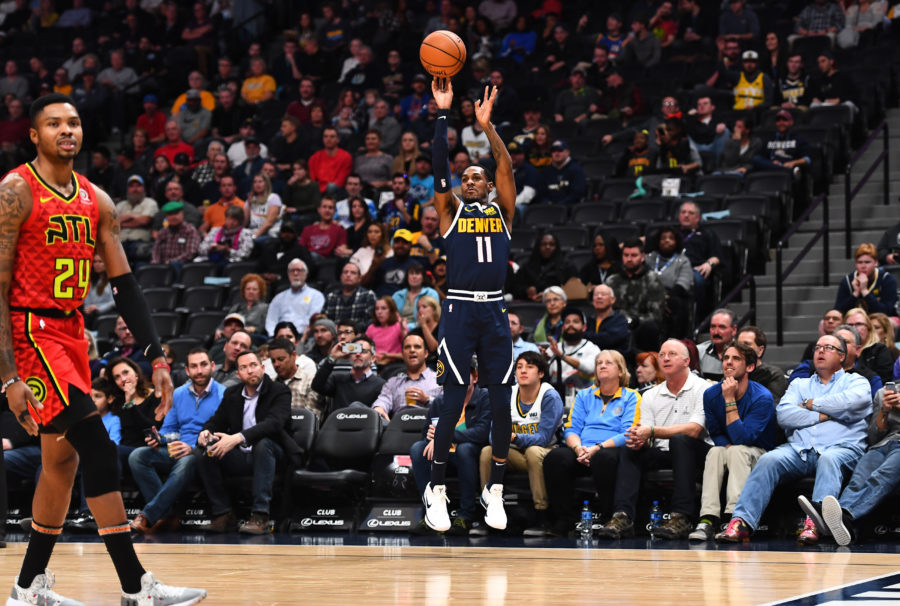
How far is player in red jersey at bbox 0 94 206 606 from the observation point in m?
5.00

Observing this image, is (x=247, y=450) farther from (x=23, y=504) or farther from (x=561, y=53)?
(x=561, y=53)

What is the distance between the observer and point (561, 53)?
55.4 ft

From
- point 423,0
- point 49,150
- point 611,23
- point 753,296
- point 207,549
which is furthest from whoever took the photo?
point 423,0

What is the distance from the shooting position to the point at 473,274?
7.36 m

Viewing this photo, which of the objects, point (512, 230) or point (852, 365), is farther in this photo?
point (512, 230)

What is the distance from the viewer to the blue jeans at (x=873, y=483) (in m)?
8.02

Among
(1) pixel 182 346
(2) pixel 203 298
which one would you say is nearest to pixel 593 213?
(2) pixel 203 298

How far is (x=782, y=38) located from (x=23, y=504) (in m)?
10.4

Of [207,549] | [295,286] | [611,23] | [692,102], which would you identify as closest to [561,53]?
[611,23]

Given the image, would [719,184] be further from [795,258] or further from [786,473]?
[786,473]

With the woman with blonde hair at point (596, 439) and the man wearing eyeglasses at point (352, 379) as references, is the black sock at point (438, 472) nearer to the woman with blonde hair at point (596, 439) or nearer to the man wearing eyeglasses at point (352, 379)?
the woman with blonde hair at point (596, 439)

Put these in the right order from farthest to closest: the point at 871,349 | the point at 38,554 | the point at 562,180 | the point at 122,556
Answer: the point at 562,180 → the point at 871,349 → the point at 38,554 → the point at 122,556

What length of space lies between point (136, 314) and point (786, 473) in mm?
4861

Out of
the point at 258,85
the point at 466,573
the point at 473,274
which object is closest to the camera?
the point at 466,573
